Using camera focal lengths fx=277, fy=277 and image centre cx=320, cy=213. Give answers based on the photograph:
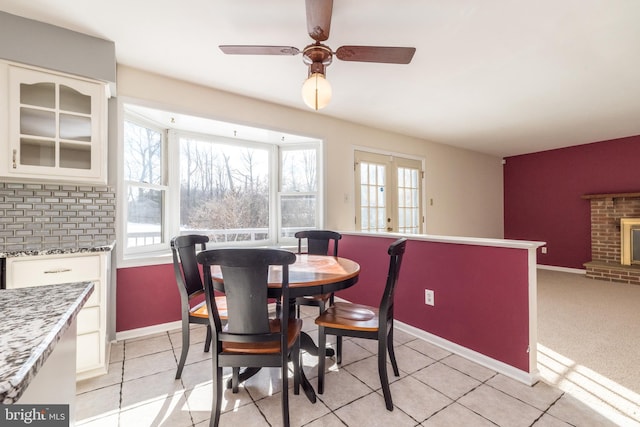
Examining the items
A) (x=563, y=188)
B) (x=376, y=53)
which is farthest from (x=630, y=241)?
(x=376, y=53)

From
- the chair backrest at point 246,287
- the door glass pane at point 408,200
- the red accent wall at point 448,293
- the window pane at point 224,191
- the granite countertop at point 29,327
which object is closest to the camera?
the granite countertop at point 29,327

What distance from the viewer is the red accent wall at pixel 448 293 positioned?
6.51ft

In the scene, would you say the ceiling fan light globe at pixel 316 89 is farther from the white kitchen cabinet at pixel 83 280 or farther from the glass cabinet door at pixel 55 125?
the white kitchen cabinet at pixel 83 280

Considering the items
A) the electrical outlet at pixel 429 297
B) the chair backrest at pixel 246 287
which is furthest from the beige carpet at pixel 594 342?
the chair backrest at pixel 246 287

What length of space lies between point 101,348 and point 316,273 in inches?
65.3

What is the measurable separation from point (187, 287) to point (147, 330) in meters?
0.96

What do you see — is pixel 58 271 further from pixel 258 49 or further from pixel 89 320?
pixel 258 49

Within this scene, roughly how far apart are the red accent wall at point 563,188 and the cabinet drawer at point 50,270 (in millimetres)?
7323

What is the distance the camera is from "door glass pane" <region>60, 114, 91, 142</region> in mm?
2121

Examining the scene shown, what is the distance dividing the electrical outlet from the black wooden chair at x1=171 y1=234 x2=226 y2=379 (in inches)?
69.4

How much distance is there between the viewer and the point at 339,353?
2.14m

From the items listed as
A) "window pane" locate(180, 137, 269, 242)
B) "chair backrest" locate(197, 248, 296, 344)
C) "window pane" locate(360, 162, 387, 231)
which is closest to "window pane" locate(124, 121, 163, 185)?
"window pane" locate(180, 137, 269, 242)

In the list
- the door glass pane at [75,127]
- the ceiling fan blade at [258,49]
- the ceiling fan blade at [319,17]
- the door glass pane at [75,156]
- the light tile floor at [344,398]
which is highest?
the ceiling fan blade at [319,17]

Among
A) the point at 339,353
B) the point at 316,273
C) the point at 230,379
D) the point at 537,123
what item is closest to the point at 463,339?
the point at 339,353
